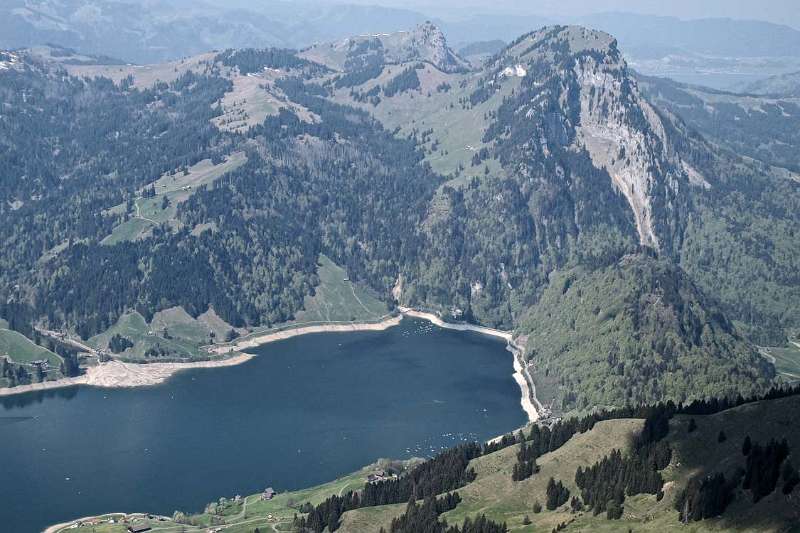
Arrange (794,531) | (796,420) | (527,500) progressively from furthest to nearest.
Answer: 1. (527,500)
2. (796,420)
3. (794,531)

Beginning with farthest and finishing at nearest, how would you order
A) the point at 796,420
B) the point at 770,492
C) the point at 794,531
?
the point at 796,420
the point at 770,492
the point at 794,531

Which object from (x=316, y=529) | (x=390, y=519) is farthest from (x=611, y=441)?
(x=316, y=529)

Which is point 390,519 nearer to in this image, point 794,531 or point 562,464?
point 562,464

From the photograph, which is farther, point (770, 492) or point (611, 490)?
point (611, 490)

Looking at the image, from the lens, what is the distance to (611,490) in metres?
181

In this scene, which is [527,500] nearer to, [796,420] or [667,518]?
[667,518]

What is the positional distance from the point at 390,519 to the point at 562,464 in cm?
3043

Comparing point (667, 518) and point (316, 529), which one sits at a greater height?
point (667, 518)

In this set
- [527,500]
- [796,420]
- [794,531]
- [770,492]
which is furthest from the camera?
[527,500]

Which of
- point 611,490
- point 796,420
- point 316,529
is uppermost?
point 796,420

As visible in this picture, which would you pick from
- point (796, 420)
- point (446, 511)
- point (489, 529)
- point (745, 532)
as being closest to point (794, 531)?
point (745, 532)

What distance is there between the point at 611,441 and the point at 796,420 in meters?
32.1

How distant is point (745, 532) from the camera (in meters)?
A: 153

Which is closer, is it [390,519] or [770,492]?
[770,492]
